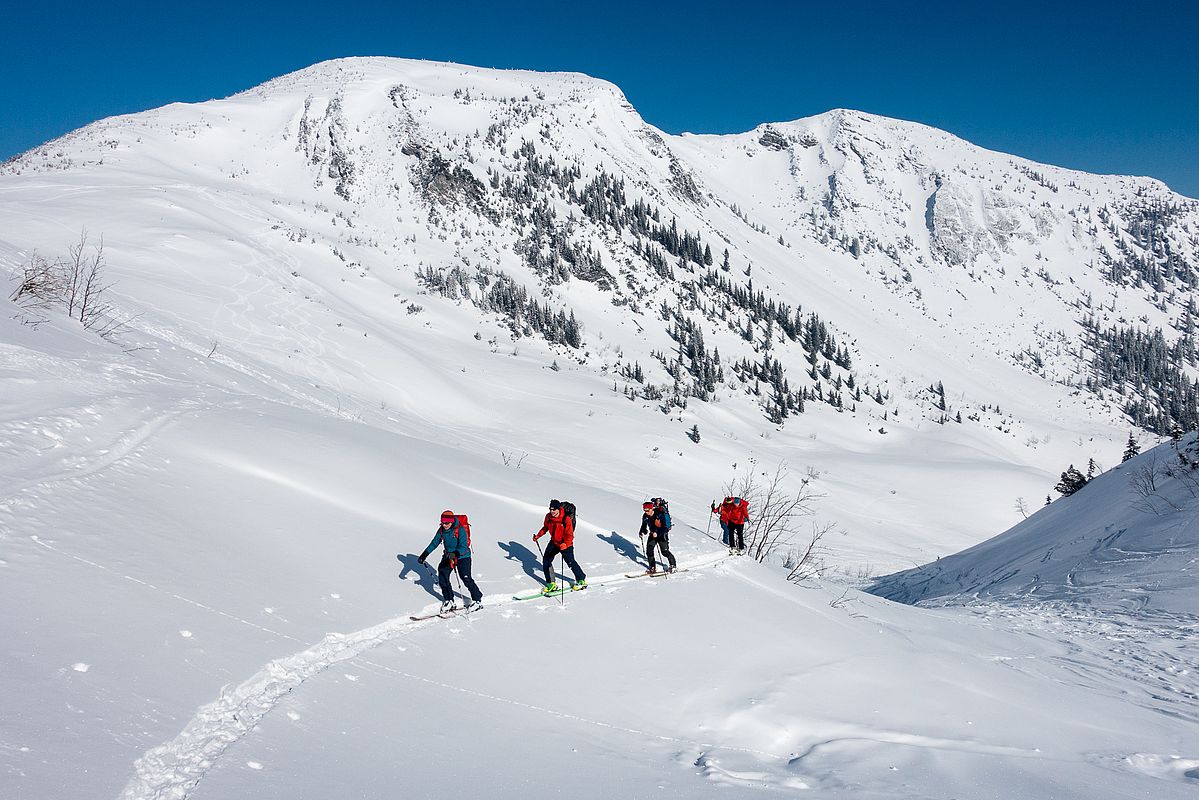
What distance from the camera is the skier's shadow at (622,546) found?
11055mm

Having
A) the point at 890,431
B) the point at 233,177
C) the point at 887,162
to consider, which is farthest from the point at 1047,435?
the point at 887,162

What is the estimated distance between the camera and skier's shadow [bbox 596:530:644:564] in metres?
11.1

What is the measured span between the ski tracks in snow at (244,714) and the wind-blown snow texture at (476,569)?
3 centimetres

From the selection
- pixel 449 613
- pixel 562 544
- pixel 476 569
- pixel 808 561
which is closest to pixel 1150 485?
pixel 808 561

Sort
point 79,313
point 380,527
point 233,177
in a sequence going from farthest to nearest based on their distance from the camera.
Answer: point 233,177 → point 79,313 → point 380,527

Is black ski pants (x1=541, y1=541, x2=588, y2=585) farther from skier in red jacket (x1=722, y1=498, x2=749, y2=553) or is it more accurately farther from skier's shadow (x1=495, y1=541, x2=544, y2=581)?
skier in red jacket (x1=722, y1=498, x2=749, y2=553)

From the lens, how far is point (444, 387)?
28.8 meters

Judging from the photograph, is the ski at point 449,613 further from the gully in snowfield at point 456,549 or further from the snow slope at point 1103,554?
the snow slope at point 1103,554

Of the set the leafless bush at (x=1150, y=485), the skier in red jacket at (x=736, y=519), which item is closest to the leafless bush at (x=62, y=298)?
the skier in red jacket at (x=736, y=519)

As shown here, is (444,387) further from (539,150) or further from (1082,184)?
(1082,184)

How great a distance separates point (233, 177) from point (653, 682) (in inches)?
2289

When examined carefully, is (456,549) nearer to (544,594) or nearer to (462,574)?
(462,574)

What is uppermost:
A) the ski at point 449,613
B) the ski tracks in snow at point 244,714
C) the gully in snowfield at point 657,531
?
the gully in snowfield at point 657,531

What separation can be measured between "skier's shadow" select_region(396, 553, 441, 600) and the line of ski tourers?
13 centimetres
